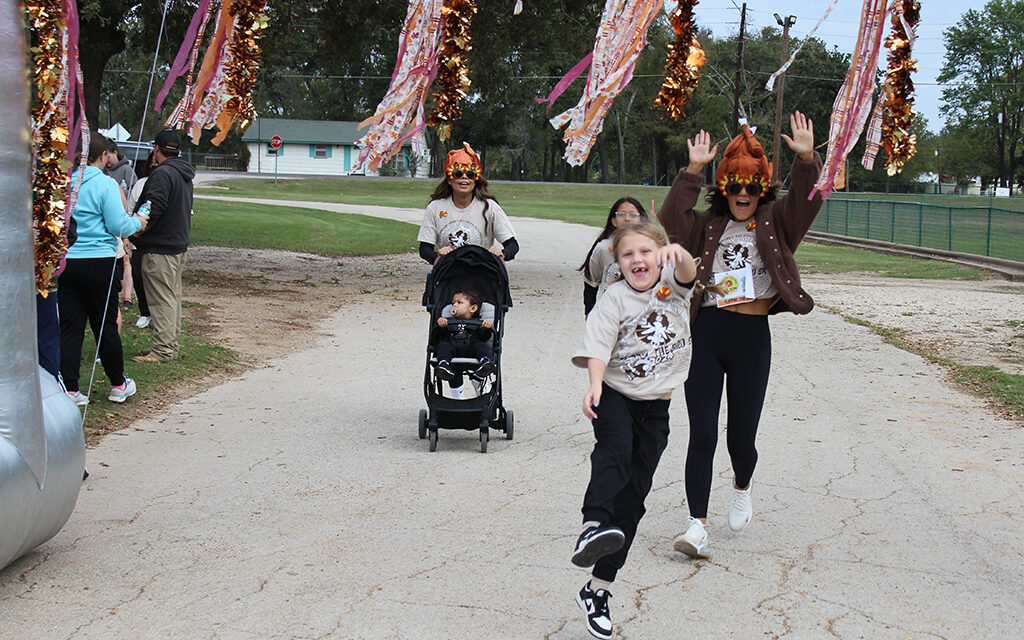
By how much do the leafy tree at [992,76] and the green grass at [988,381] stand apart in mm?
38812

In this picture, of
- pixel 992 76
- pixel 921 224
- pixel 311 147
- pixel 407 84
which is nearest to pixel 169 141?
pixel 407 84

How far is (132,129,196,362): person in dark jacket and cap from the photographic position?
955 cm

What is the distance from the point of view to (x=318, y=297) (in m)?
15.8

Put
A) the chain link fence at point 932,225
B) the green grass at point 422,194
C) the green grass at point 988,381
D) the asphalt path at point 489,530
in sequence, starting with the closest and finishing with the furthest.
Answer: the asphalt path at point 489,530 → the green grass at point 988,381 → the chain link fence at point 932,225 → the green grass at point 422,194

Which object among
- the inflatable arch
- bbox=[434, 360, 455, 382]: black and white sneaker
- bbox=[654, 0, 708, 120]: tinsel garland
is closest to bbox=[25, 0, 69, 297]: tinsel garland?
the inflatable arch

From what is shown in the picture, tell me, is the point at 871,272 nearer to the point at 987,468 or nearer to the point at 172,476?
the point at 987,468

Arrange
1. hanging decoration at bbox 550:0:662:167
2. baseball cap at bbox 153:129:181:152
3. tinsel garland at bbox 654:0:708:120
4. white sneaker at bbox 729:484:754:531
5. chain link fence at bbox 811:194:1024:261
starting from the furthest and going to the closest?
chain link fence at bbox 811:194:1024:261
baseball cap at bbox 153:129:181:152
hanging decoration at bbox 550:0:662:167
tinsel garland at bbox 654:0:708:120
white sneaker at bbox 729:484:754:531

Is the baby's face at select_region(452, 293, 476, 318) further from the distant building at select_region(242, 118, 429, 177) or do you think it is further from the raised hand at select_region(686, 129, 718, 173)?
the distant building at select_region(242, 118, 429, 177)

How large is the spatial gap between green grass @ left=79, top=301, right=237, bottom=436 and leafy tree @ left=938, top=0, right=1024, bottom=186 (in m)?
43.4

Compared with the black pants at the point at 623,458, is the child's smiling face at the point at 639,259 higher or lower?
higher

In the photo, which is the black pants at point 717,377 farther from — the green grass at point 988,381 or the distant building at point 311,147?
the distant building at point 311,147

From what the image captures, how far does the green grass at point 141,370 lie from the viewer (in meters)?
7.67

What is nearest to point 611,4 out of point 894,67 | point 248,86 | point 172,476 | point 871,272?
point 894,67

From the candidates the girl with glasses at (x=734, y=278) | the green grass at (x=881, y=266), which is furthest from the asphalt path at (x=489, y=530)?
the green grass at (x=881, y=266)
